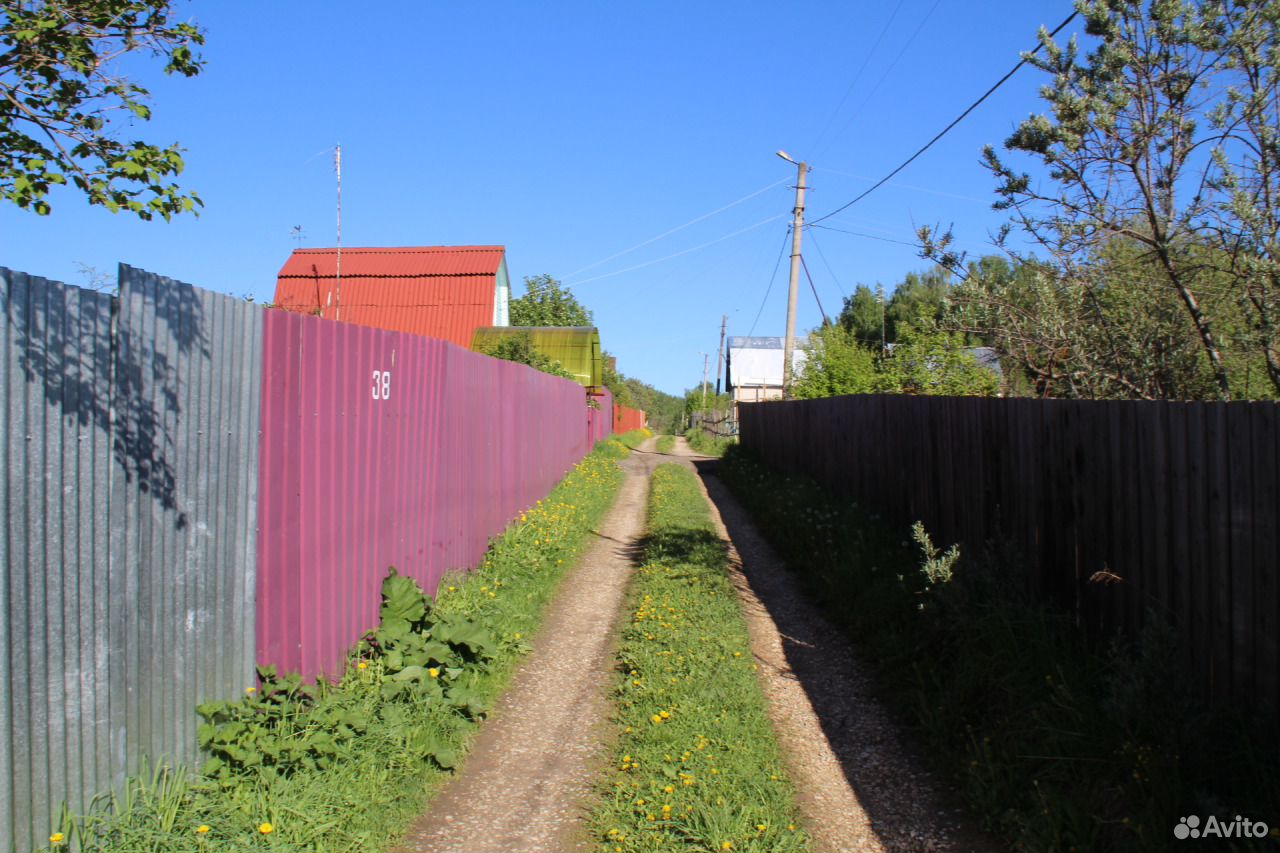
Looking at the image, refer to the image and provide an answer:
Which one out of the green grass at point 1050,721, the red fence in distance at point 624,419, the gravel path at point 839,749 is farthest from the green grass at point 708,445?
the green grass at point 1050,721

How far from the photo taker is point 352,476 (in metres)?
5.31

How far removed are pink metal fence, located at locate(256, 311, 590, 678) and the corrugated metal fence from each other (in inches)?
11.0

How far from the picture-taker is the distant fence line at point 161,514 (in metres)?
2.85

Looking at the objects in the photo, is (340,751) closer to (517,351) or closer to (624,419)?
(517,351)

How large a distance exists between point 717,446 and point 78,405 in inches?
1412

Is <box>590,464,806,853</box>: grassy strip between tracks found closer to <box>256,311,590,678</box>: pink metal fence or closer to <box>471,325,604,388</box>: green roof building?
<box>256,311,590,678</box>: pink metal fence

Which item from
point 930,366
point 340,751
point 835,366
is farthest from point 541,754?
point 835,366

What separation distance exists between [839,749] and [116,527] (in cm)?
369

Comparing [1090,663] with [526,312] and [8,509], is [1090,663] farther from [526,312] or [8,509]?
[526,312]

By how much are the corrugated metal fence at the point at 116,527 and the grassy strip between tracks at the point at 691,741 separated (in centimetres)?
192

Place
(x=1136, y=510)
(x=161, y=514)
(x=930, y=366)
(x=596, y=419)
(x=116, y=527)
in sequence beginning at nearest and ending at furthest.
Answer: (x=116, y=527) → (x=161, y=514) → (x=1136, y=510) → (x=930, y=366) → (x=596, y=419)

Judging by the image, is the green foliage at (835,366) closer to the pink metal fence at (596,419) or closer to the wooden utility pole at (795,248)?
the wooden utility pole at (795,248)

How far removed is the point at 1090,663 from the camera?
4.63m

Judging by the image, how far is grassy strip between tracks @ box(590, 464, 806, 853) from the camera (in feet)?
12.6
